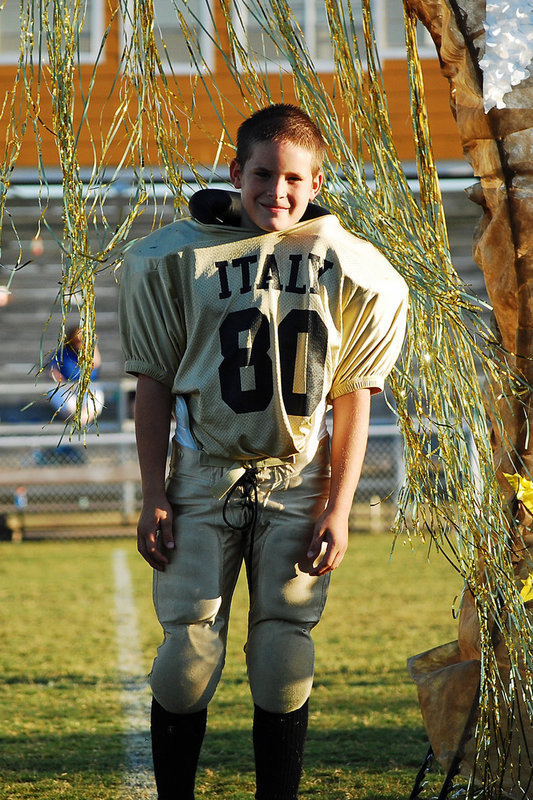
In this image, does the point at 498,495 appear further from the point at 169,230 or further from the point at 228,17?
the point at 228,17

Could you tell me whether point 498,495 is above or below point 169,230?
below

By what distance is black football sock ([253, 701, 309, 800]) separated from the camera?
6.40ft

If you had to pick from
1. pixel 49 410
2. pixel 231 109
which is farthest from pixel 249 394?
pixel 49 410

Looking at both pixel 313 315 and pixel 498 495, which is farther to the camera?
pixel 498 495

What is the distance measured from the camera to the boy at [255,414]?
6.20 ft

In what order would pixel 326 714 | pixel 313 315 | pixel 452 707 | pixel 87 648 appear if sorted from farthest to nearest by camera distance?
pixel 87 648, pixel 326 714, pixel 452 707, pixel 313 315

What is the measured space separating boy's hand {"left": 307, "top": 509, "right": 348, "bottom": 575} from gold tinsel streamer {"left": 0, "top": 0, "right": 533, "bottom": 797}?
0.27 m

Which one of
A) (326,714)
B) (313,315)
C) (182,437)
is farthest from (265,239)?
(326,714)

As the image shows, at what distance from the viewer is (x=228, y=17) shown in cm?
219

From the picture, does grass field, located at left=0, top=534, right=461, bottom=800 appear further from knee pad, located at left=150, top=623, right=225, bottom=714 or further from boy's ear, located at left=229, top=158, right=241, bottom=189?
boy's ear, located at left=229, top=158, right=241, bottom=189

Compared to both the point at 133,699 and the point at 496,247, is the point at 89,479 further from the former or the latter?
the point at 496,247

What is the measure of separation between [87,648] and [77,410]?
2727 mm

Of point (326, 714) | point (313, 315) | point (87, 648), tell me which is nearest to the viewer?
point (313, 315)

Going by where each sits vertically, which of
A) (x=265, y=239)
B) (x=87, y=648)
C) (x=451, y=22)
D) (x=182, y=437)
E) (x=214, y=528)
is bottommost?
(x=87, y=648)
